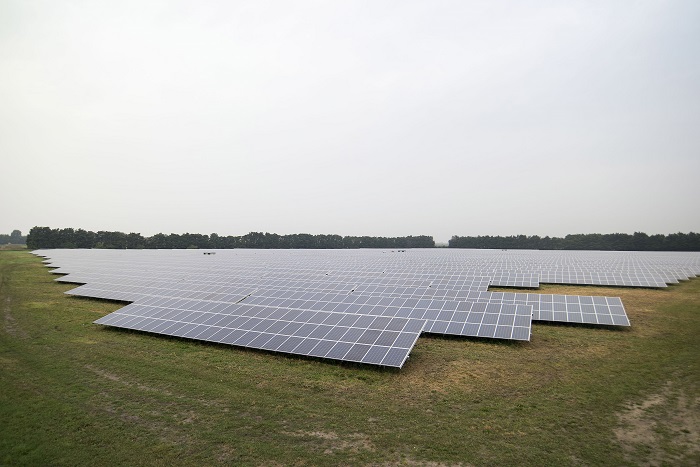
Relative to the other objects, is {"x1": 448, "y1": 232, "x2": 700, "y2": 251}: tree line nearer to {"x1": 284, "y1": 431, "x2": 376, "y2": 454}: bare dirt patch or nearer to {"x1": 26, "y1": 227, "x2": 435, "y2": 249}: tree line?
{"x1": 26, "y1": 227, "x2": 435, "y2": 249}: tree line

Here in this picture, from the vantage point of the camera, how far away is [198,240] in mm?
142125

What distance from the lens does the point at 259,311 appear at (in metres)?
23.1

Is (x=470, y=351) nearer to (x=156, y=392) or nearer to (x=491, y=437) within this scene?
(x=491, y=437)

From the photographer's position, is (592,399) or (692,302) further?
(692,302)

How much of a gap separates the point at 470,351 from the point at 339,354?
7.65 m

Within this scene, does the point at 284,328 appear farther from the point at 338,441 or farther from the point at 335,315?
the point at 338,441

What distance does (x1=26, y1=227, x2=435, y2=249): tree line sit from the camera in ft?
401

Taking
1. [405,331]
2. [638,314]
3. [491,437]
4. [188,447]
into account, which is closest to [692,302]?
[638,314]

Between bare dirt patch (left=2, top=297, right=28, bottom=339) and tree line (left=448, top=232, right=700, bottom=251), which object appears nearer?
bare dirt patch (left=2, top=297, right=28, bottom=339)

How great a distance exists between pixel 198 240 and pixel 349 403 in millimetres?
142274

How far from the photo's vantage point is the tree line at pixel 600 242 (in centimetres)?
12631

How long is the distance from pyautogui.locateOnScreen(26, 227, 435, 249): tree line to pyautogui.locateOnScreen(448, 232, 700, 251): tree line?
3616 cm

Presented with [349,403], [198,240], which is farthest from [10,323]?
[198,240]

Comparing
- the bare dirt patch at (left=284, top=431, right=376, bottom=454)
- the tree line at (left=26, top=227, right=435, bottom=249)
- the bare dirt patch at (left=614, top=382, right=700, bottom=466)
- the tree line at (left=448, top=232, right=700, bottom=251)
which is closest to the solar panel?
the bare dirt patch at (left=284, top=431, right=376, bottom=454)
